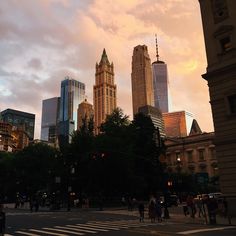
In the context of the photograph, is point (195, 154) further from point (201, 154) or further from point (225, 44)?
point (225, 44)

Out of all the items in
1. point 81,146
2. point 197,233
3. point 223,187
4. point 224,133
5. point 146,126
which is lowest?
point 197,233

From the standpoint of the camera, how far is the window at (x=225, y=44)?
35.2 m

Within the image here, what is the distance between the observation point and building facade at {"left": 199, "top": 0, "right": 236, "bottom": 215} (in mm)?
32625

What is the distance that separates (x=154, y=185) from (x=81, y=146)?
15750mm

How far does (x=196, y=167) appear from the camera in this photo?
108312mm

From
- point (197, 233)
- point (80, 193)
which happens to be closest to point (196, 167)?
point (80, 193)

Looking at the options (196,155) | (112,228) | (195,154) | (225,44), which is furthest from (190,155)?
(112,228)

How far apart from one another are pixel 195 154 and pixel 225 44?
7769cm

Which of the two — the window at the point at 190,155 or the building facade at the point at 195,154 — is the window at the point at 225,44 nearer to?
the building facade at the point at 195,154

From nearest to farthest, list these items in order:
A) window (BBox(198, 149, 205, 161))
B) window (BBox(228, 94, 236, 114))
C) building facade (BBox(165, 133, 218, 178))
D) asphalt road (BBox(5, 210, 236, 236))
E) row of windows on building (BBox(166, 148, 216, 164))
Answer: asphalt road (BBox(5, 210, 236, 236))
window (BBox(228, 94, 236, 114))
building facade (BBox(165, 133, 218, 178))
row of windows on building (BBox(166, 148, 216, 164))
window (BBox(198, 149, 205, 161))

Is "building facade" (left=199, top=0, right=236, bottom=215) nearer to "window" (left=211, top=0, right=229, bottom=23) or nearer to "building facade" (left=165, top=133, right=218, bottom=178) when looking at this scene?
"window" (left=211, top=0, right=229, bottom=23)

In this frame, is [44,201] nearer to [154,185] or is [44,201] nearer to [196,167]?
[154,185]

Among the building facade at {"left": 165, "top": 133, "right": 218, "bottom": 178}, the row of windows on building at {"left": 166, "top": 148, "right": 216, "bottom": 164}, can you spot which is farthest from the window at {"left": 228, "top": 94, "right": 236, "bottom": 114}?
the row of windows on building at {"left": 166, "top": 148, "right": 216, "bottom": 164}

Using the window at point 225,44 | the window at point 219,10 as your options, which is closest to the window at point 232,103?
the window at point 225,44
